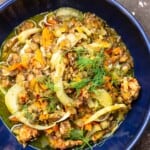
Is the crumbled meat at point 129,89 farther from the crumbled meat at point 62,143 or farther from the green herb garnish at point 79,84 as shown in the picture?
the crumbled meat at point 62,143

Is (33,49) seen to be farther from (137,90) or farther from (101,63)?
(137,90)

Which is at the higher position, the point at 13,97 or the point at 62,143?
the point at 13,97

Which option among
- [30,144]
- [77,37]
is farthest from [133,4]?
[30,144]

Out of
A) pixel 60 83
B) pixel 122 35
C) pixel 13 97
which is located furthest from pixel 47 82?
pixel 122 35

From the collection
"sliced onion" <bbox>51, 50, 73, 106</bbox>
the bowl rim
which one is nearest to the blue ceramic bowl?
the bowl rim

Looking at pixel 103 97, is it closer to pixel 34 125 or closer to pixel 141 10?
pixel 34 125

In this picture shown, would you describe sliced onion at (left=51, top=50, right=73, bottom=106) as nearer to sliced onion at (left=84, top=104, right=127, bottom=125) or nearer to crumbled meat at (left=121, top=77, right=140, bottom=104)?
sliced onion at (left=84, top=104, right=127, bottom=125)

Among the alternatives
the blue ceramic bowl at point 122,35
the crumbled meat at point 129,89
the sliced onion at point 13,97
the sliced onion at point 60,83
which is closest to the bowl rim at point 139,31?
the blue ceramic bowl at point 122,35
